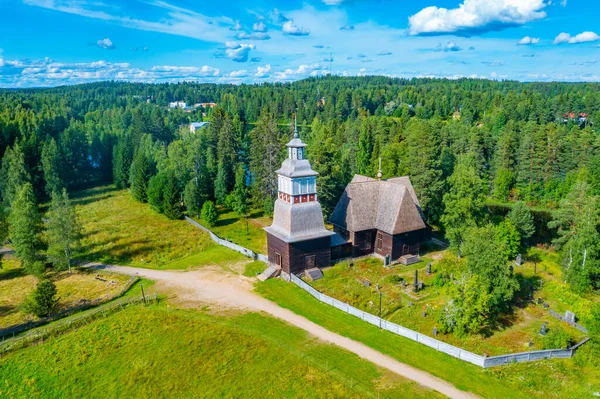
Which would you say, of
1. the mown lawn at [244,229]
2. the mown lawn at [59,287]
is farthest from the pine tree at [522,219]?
the mown lawn at [59,287]

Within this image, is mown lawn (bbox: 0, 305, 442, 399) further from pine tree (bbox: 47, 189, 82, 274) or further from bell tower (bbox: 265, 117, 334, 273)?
pine tree (bbox: 47, 189, 82, 274)

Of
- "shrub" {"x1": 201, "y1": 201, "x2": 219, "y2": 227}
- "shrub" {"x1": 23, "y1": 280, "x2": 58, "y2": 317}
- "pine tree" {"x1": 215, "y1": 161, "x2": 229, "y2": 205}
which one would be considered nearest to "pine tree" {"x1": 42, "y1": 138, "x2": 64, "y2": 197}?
"pine tree" {"x1": 215, "y1": 161, "x2": 229, "y2": 205}

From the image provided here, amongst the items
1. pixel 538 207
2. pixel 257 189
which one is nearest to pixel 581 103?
pixel 538 207

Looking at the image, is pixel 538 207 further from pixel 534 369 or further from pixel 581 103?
pixel 581 103

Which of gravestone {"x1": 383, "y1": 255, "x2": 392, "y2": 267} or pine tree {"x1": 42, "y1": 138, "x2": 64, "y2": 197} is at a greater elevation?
pine tree {"x1": 42, "y1": 138, "x2": 64, "y2": 197}

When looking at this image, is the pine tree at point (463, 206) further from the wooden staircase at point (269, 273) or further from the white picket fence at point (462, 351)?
the wooden staircase at point (269, 273)

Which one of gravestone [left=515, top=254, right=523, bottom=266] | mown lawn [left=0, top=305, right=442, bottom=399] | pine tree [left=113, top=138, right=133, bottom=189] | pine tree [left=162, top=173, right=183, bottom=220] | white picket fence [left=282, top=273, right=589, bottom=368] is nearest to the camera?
mown lawn [left=0, top=305, right=442, bottom=399]

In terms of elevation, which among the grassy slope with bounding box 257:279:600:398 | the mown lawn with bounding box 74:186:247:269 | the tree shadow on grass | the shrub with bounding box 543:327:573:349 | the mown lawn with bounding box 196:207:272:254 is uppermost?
the shrub with bounding box 543:327:573:349
